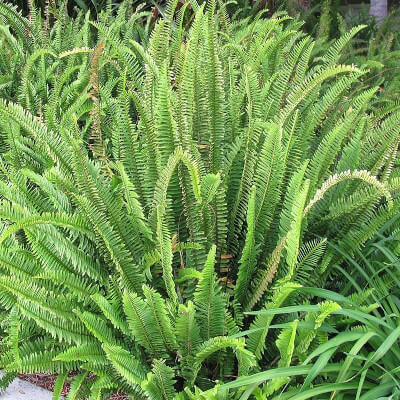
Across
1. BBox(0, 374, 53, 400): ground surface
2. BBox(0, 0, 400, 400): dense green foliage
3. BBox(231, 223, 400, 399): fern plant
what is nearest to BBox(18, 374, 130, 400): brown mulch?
BBox(0, 374, 53, 400): ground surface

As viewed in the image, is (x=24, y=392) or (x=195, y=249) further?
(x=24, y=392)

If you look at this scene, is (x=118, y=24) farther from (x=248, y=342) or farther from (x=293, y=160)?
(x=248, y=342)

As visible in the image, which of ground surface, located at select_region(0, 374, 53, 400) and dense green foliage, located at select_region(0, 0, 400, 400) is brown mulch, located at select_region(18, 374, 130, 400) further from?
dense green foliage, located at select_region(0, 0, 400, 400)

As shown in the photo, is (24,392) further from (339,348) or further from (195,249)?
(339,348)

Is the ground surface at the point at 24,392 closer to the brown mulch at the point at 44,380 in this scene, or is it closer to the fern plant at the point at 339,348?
the brown mulch at the point at 44,380

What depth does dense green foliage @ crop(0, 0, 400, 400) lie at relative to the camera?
6.14ft

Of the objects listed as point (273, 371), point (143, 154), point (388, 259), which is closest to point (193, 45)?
point (143, 154)

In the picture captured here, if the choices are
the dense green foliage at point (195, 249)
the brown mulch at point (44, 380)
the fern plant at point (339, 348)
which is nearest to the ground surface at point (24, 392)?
the brown mulch at point (44, 380)

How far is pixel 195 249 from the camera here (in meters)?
2.14

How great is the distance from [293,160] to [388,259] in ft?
1.89

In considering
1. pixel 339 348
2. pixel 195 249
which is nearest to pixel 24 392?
pixel 195 249

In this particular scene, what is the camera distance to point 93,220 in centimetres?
203

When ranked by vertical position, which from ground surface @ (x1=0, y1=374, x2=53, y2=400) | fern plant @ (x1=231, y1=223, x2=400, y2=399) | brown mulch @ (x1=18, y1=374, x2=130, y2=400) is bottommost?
brown mulch @ (x1=18, y1=374, x2=130, y2=400)

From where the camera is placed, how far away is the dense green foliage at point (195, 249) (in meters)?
1.87
